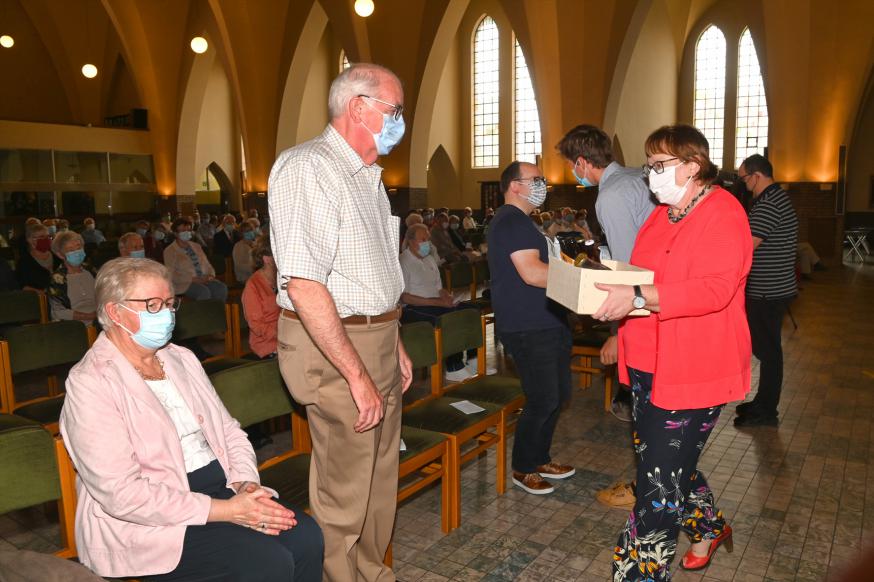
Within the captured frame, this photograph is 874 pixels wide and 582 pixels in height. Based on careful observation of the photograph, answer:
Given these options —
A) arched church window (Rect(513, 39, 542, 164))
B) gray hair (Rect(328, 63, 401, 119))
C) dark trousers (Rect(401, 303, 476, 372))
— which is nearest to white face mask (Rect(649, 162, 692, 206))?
gray hair (Rect(328, 63, 401, 119))

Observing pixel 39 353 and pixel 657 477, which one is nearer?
pixel 657 477

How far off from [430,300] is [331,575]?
4.20 m

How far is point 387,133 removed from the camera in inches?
92.1

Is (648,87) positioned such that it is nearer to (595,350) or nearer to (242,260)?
(242,260)

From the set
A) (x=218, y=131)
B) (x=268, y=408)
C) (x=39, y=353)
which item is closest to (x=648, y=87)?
(x=218, y=131)

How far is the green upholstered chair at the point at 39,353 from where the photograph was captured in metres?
3.90

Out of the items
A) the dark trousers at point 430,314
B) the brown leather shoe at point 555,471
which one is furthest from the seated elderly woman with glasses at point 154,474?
the dark trousers at point 430,314

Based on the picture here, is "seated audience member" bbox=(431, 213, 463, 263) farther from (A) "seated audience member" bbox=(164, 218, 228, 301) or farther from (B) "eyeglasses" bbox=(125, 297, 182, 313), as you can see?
(B) "eyeglasses" bbox=(125, 297, 182, 313)

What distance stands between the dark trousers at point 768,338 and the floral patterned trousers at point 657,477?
8.69 ft

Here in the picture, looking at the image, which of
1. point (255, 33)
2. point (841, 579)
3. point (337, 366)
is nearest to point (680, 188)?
point (337, 366)

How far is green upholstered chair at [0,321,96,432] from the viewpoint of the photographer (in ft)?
12.8

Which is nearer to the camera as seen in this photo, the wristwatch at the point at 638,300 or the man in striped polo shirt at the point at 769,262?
the wristwatch at the point at 638,300

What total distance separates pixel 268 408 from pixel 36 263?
5.61 m

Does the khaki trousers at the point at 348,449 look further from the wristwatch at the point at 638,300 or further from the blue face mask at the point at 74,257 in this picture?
the blue face mask at the point at 74,257
